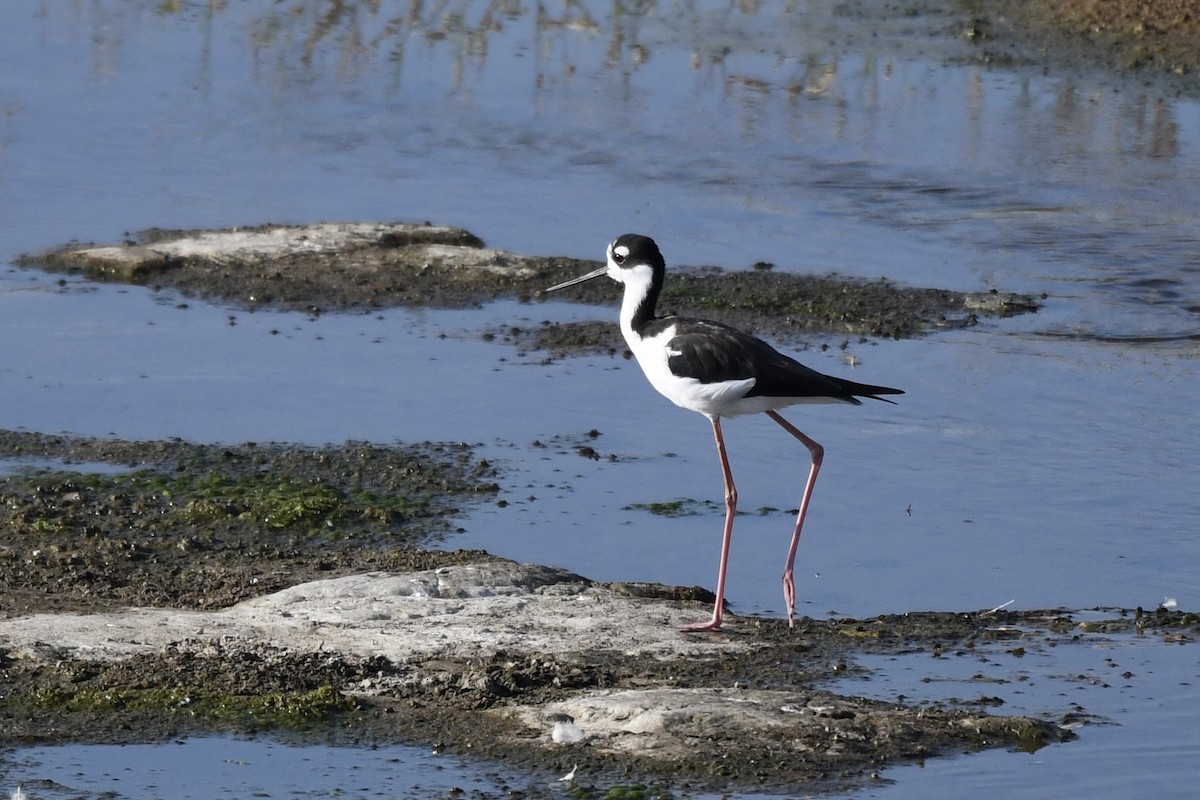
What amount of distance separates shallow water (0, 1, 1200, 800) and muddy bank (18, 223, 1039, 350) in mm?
272

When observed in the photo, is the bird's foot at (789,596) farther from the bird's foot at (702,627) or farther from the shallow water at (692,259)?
the bird's foot at (702,627)

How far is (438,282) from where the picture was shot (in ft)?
40.0

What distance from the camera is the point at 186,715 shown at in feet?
19.7

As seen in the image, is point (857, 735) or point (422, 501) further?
point (422, 501)

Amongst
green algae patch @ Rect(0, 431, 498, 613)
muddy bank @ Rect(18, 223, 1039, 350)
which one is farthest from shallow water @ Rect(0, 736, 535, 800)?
muddy bank @ Rect(18, 223, 1039, 350)

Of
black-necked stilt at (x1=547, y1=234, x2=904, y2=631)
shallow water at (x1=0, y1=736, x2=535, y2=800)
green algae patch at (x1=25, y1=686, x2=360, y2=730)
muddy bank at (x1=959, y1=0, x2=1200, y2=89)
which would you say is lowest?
shallow water at (x1=0, y1=736, x2=535, y2=800)

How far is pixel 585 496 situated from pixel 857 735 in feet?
9.47

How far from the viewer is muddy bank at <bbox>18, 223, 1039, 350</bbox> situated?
1170cm

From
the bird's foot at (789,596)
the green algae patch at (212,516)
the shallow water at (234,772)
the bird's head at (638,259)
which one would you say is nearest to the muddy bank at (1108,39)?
the bird's head at (638,259)

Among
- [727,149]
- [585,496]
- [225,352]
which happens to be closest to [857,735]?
[585,496]

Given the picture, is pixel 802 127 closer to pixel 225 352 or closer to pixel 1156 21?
pixel 1156 21

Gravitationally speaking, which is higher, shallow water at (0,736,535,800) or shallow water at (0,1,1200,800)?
shallow water at (0,1,1200,800)

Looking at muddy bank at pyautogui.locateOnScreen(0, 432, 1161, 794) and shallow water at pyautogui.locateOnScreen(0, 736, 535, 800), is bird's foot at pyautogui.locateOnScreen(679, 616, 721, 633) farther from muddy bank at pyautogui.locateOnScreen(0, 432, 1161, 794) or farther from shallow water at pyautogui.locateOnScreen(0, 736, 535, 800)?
shallow water at pyautogui.locateOnScreen(0, 736, 535, 800)

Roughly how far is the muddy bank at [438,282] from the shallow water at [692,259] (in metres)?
0.27
